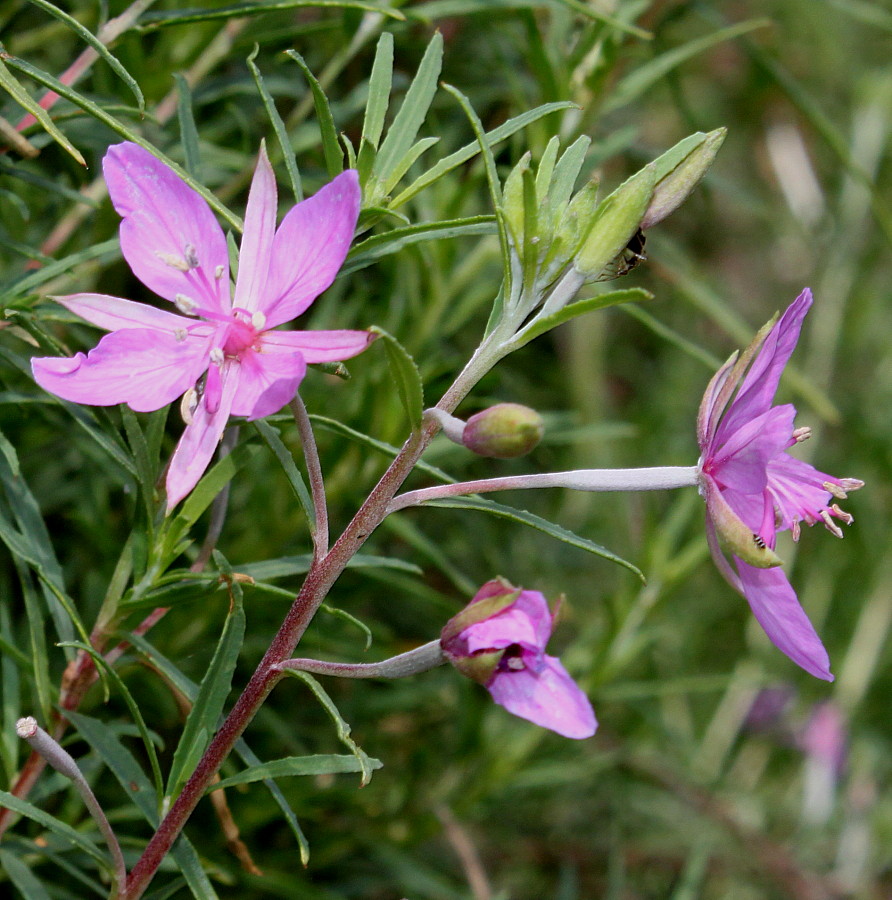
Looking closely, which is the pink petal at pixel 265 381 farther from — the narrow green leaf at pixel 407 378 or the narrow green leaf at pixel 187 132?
the narrow green leaf at pixel 187 132

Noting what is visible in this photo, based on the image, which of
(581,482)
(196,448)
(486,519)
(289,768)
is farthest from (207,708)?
(486,519)

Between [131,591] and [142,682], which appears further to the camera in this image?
[142,682]

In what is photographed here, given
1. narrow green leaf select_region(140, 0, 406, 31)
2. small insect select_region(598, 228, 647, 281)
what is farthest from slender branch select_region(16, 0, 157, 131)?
small insect select_region(598, 228, 647, 281)

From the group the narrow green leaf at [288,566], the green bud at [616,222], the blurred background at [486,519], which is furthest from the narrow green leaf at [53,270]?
the green bud at [616,222]

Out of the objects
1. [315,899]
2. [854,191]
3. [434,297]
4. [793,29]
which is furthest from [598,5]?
[793,29]

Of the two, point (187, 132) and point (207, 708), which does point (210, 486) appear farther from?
point (187, 132)

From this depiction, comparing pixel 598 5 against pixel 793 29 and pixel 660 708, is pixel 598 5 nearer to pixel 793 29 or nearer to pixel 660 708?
pixel 660 708
